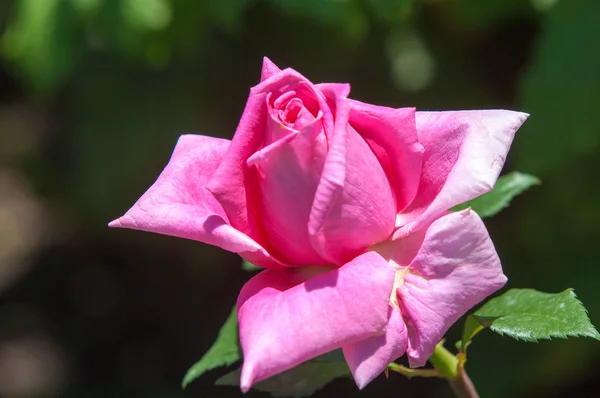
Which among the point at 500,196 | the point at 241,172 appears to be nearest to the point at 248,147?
the point at 241,172

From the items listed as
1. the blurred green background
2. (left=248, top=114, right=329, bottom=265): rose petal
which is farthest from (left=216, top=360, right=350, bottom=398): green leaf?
the blurred green background

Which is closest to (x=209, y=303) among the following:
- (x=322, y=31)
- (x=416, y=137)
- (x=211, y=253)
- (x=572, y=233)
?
(x=211, y=253)

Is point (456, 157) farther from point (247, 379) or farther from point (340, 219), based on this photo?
point (247, 379)

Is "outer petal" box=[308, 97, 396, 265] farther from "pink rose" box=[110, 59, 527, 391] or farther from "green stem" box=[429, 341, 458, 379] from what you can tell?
"green stem" box=[429, 341, 458, 379]

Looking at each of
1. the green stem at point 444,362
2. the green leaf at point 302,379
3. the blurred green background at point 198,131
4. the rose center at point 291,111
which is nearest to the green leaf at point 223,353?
the green leaf at point 302,379

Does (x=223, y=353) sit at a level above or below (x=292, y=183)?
below
